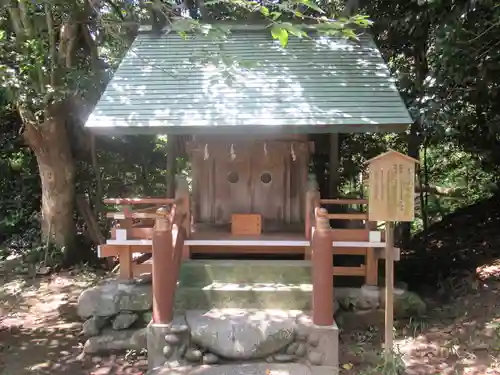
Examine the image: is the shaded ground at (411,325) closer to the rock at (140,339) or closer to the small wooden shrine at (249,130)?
the rock at (140,339)

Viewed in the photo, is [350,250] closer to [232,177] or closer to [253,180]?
[253,180]

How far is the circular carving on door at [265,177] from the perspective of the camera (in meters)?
8.27

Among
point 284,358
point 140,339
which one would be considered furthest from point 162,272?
point 284,358

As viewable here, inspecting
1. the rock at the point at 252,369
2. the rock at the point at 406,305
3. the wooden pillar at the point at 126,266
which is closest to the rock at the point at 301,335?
the rock at the point at 252,369

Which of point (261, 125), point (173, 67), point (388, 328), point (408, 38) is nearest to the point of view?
point (388, 328)

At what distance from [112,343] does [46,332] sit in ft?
5.58

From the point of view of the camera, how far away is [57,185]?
1026 cm

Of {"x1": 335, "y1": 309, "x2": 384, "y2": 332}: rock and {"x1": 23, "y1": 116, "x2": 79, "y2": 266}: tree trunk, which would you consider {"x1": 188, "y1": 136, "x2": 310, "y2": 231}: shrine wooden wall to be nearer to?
{"x1": 335, "y1": 309, "x2": 384, "y2": 332}: rock

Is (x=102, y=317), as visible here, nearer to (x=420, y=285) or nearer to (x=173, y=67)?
(x=173, y=67)

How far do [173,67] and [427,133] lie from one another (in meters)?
4.53

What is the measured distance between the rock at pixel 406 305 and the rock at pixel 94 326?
4221 millimetres

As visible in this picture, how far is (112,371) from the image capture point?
5953 mm

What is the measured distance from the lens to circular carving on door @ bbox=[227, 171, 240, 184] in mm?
8289

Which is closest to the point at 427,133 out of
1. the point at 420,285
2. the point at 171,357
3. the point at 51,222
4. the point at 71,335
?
the point at 420,285
